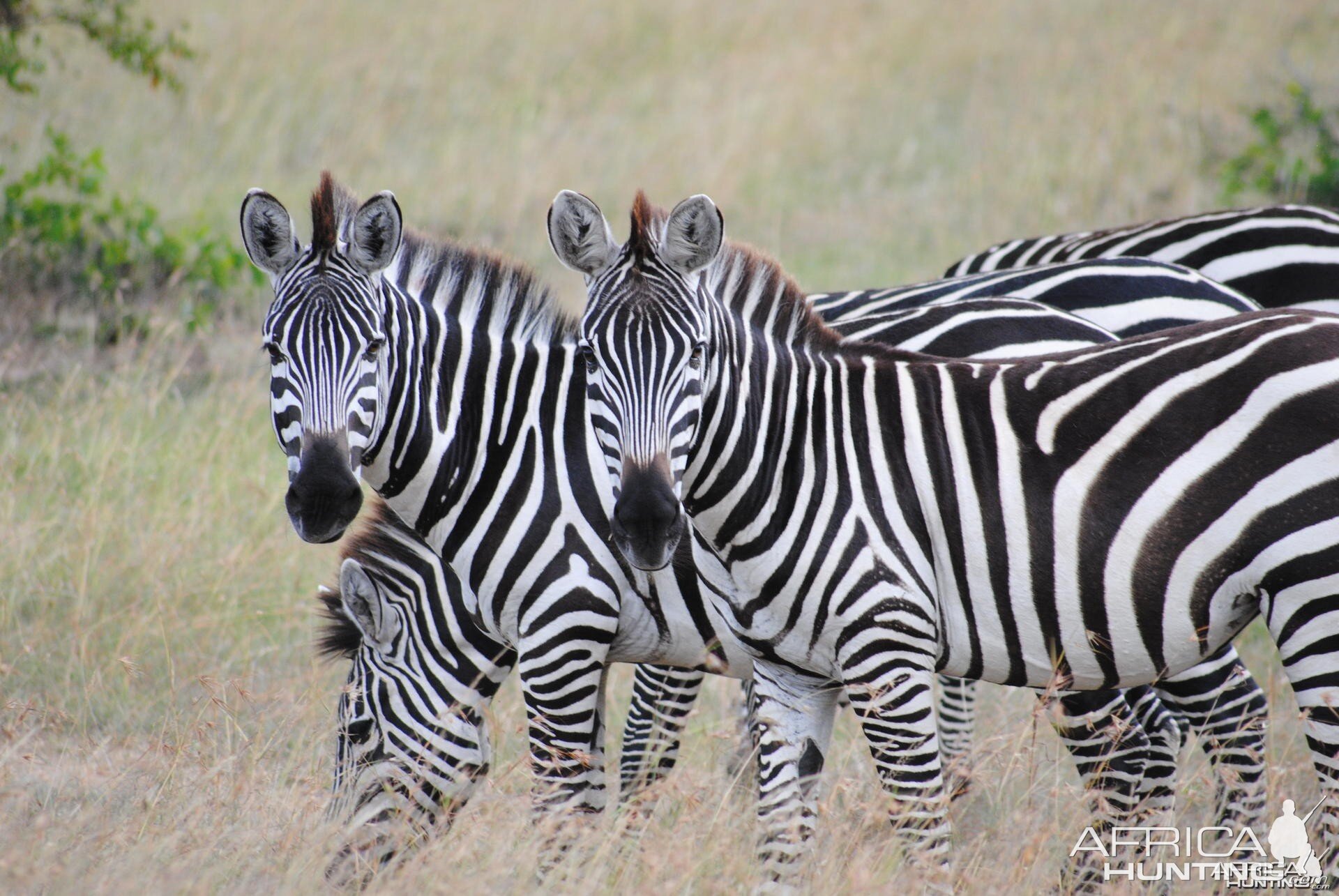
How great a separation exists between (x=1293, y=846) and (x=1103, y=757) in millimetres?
674

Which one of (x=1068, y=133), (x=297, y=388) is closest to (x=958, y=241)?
(x=1068, y=133)

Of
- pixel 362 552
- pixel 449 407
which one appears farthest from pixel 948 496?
pixel 362 552

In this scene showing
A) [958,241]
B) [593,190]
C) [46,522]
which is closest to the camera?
[46,522]

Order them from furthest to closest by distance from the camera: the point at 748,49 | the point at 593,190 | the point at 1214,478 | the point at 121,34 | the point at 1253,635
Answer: the point at 748,49, the point at 593,190, the point at 121,34, the point at 1253,635, the point at 1214,478

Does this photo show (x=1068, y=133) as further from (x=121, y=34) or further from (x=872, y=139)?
(x=121, y=34)

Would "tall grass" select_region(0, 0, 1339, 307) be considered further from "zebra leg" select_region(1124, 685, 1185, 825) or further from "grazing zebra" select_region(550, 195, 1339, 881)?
"grazing zebra" select_region(550, 195, 1339, 881)

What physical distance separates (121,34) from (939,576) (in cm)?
870

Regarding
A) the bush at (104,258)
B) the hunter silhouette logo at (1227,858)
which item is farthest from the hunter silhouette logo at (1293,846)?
the bush at (104,258)

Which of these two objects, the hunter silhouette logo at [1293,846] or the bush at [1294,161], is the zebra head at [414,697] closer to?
the hunter silhouette logo at [1293,846]

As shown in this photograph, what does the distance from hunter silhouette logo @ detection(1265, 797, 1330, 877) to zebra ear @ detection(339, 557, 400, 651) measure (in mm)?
3115

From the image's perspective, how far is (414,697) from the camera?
4.69 meters

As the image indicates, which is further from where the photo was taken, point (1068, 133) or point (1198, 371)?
point (1068, 133)

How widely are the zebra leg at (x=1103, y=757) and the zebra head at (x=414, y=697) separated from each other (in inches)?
84.9

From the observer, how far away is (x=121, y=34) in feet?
32.3
